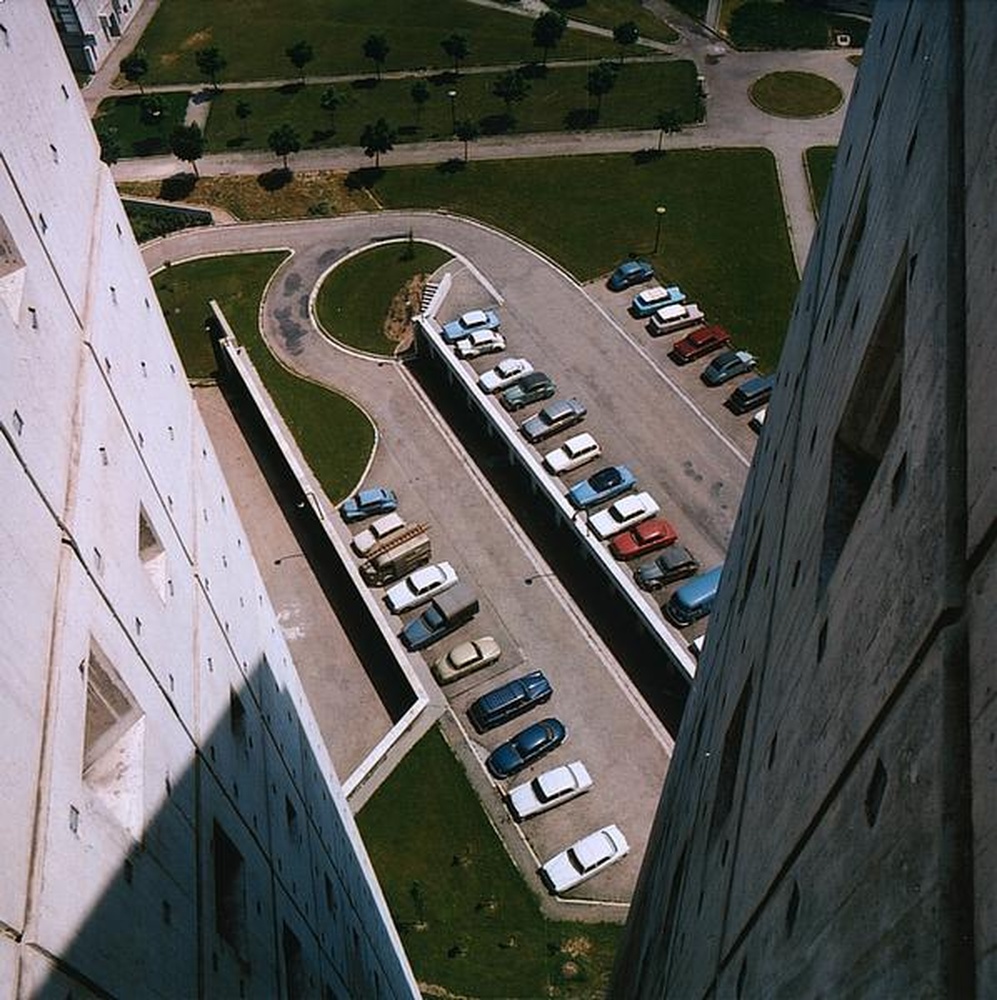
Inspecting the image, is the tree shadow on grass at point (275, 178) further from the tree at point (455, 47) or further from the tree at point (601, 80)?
the tree at point (601, 80)

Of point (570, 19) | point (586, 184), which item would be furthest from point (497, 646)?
point (570, 19)

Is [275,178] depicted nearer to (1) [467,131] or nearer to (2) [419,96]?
(2) [419,96]

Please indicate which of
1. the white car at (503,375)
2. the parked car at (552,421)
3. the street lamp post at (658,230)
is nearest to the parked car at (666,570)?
the parked car at (552,421)

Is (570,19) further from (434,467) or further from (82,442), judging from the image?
(82,442)

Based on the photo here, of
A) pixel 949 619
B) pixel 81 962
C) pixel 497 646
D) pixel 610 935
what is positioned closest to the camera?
pixel 949 619

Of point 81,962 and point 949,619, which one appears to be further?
point 81,962

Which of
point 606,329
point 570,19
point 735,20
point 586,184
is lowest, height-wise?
point 606,329
